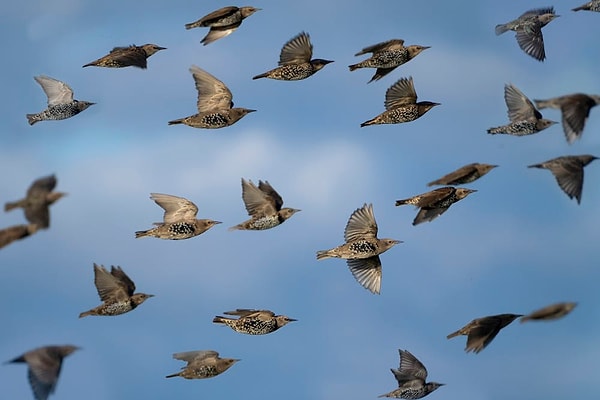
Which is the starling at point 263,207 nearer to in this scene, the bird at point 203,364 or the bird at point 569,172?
the bird at point 203,364

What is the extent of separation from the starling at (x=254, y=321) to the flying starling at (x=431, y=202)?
317 centimetres

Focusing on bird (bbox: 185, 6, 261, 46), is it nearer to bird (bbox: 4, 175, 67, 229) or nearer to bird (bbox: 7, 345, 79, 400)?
bird (bbox: 4, 175, 67, 229)

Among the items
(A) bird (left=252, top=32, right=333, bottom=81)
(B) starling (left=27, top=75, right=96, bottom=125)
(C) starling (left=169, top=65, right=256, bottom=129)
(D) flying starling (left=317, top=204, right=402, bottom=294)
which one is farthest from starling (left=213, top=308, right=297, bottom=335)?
(B) starling (left=27, top=75, right=96, bottom=125)

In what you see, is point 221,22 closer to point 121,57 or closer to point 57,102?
point 121,57

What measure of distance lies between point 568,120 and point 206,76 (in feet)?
25.1

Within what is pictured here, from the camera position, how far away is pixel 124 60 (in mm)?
24938

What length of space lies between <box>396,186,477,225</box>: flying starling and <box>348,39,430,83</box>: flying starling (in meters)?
2.93

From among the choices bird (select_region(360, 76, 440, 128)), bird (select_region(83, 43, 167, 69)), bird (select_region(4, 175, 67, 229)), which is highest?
bird (select_region(83, 43, 167, 69))

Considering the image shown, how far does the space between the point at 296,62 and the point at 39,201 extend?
783 cm

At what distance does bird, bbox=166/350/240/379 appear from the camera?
23125 millimetres

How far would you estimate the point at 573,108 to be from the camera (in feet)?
68.7

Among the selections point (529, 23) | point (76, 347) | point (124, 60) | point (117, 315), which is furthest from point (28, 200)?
point (529, 23)

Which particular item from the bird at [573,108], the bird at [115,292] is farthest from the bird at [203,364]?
the bird at [573,108]

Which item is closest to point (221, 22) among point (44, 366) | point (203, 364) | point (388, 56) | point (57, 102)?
point (388, 56)
